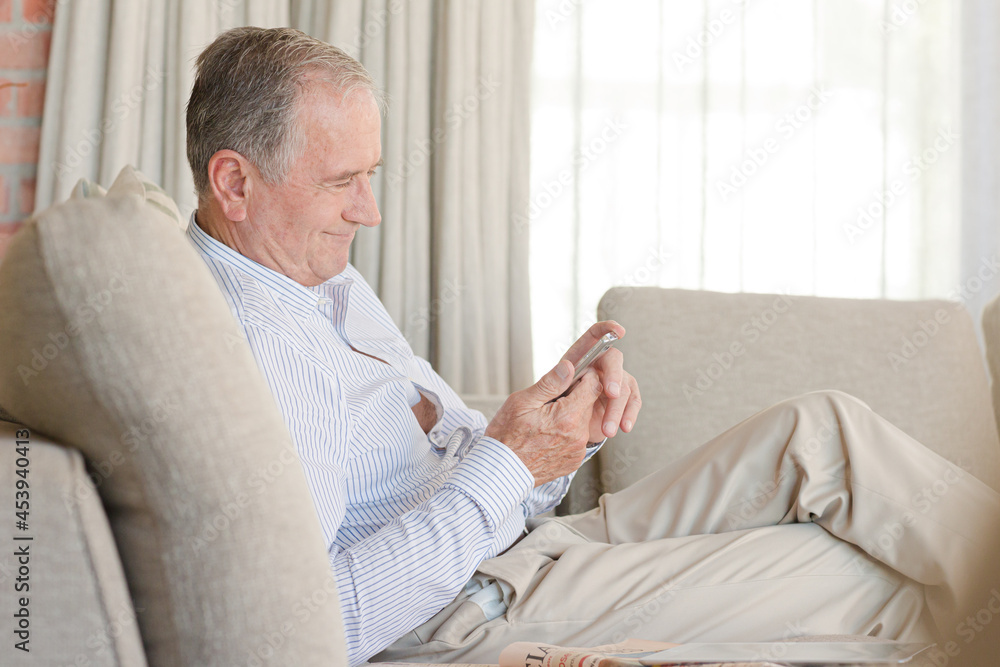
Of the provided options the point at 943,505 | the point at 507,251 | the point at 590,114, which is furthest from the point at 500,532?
the point at 590,114

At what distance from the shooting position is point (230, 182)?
3.75ft

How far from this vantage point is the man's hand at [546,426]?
106 centimetres

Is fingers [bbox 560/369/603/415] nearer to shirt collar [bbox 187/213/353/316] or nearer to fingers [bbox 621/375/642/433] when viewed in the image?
fingers [bbox 621/375/642/433]

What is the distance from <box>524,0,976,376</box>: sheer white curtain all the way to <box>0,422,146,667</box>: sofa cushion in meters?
1.78

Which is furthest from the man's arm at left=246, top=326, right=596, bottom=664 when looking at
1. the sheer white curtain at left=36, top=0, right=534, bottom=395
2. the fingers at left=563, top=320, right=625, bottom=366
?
the sheer white curtain at left=36, top=0, right=534, bottom=395

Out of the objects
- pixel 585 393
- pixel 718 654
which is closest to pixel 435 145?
pixel 585 393

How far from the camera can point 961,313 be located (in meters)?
1.83

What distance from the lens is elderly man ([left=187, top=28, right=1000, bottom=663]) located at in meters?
0.98

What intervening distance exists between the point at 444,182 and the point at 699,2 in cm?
91

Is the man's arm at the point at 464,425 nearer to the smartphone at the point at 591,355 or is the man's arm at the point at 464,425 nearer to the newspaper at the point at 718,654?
the smartphone at the point at 591,355

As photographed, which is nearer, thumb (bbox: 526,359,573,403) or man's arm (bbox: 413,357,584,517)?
thumb (bbox: 526,359,573,403)

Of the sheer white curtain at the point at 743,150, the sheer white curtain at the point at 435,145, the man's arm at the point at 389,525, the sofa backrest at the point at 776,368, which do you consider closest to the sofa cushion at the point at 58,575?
the man's arm at the point at 389,525

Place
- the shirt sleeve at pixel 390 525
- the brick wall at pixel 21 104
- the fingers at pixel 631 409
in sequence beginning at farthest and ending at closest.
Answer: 1. the brick wall at pixel 21 104
2. the fingers at pixel 631 409
3. the shirt sleeve at pixel 390 525

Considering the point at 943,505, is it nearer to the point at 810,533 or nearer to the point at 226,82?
the point at 810,533
